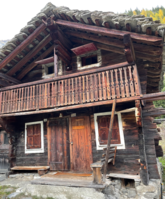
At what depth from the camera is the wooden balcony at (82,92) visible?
17.6ft

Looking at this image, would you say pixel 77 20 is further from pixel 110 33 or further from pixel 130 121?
pixel 130 121

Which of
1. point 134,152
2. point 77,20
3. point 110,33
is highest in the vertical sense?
point 77,20

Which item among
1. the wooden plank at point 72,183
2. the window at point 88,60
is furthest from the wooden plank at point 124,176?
the window at point 88,60

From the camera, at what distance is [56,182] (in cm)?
507

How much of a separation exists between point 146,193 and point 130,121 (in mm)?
2441

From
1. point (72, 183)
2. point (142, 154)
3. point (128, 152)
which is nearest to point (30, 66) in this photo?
point (72, 183)

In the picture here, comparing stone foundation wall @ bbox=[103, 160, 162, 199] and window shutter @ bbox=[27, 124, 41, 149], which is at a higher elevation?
window shutter @ bbox=[27, 124, 41, 149]

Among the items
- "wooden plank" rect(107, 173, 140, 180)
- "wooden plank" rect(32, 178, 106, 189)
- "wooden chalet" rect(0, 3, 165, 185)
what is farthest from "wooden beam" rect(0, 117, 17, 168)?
"wooden plank" rect(107, 173, 140, 180)

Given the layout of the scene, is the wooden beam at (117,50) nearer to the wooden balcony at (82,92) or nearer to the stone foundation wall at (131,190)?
the wooden balcony at (82,92)

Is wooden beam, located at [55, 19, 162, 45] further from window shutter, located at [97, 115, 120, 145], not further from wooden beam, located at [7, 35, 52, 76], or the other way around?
window shutter, located at [97, 115, 120, 145]

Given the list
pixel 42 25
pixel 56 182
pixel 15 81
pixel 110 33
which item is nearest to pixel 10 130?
pixel 15 81

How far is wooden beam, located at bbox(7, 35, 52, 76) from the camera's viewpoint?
320 inches

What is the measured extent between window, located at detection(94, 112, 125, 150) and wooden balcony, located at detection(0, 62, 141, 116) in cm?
102

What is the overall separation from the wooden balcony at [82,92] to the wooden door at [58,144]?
119 cm
